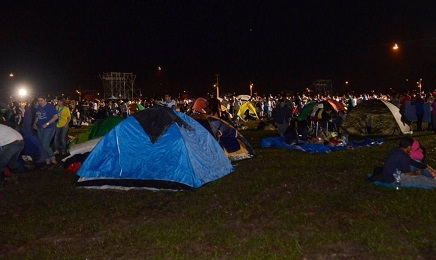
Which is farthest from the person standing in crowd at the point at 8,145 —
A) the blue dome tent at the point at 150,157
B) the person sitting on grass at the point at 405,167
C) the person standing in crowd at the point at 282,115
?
the person standing in crowd at the point at 282,115

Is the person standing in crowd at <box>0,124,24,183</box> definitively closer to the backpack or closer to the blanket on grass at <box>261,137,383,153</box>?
the backpack

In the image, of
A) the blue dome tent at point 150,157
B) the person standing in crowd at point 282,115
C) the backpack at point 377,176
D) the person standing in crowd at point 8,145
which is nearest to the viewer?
the backpack at point 377,176

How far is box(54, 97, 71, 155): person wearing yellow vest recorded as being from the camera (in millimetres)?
15273

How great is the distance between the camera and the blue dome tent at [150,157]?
9.82 m

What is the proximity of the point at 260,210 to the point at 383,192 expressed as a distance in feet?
8.96

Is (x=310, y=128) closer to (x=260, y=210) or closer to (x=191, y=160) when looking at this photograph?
(x=191, y=160)

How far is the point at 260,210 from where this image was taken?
7.92 m

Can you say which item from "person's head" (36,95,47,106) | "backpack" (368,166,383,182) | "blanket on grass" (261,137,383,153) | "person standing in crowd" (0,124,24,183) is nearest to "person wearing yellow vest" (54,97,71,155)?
"person's head" (36,95,47,106)

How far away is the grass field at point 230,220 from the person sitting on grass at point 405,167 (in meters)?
0.34

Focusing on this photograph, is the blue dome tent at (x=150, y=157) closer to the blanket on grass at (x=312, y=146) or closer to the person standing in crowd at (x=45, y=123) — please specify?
the person standing in crowd at (x=45, y=123)

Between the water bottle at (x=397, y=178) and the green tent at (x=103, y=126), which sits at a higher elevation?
the green tent at (x=103, y=126)

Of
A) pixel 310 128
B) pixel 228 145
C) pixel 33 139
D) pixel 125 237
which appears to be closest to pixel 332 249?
pixel 125 237

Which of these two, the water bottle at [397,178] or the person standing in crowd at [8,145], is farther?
the person standing in crowd at [8,145]

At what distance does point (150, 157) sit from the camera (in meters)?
10.2
